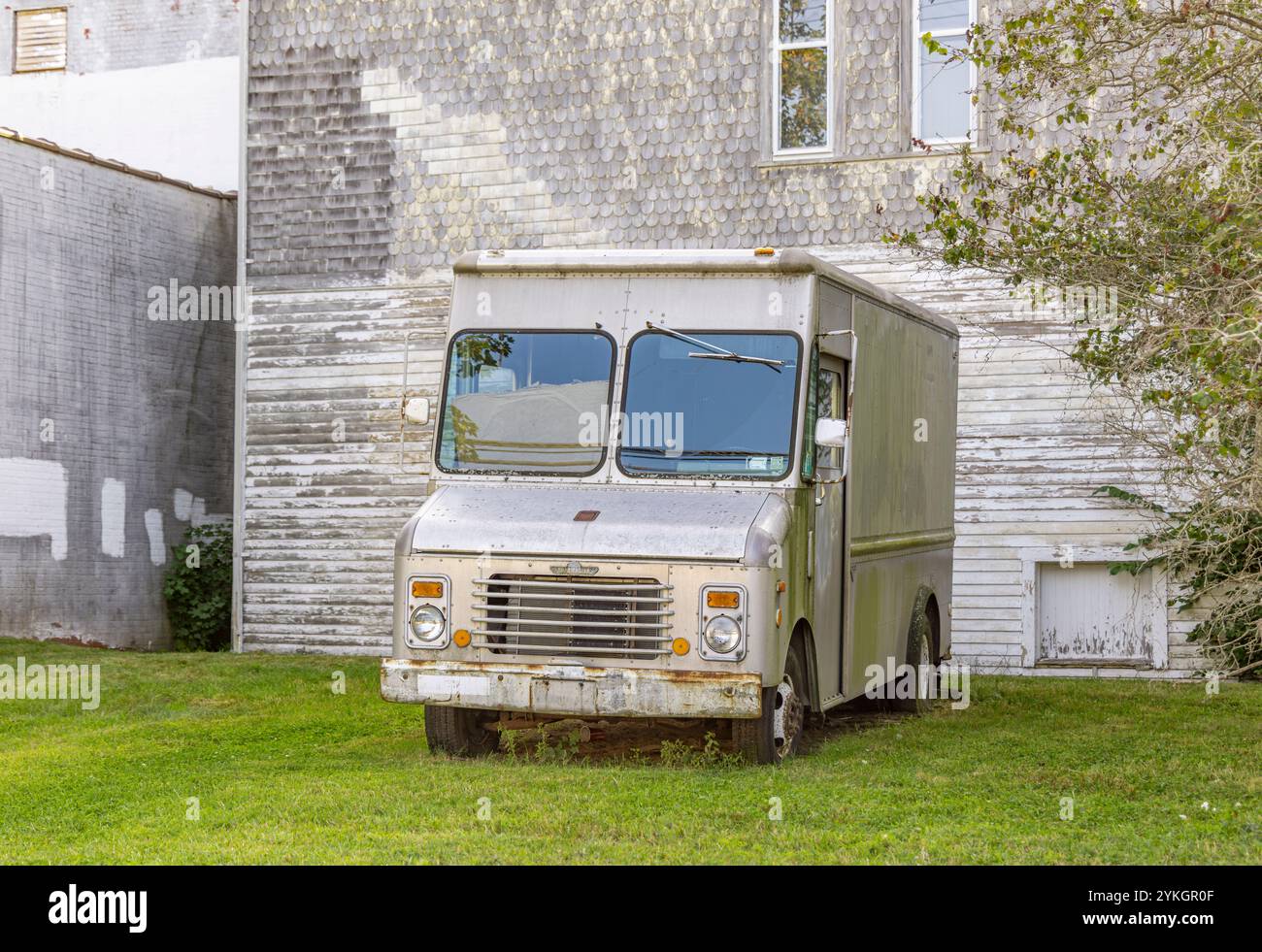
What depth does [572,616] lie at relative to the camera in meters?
10.0

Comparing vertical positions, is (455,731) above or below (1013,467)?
below

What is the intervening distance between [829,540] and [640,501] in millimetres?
1513

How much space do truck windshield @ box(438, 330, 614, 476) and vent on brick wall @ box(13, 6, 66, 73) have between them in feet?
60.4

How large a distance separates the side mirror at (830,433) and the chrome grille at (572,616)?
1400mm

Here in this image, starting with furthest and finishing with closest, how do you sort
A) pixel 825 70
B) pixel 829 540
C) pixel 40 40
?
pixel 40 40
pixel 825 70
pixel 829 540

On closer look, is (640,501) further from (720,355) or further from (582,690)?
(582,690)

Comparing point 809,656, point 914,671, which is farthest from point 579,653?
point 914,671

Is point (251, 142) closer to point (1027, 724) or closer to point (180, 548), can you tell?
point (180, 548)

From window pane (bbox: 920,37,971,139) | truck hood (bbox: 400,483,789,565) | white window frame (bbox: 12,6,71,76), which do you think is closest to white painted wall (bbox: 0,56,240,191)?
white window frame (bbox: 12,6,71,76)

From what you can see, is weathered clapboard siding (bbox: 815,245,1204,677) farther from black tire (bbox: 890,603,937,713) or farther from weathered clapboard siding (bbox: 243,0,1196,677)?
black tire (bbox: 890,603,937,713)

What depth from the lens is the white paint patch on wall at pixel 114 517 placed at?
2089 centimetres

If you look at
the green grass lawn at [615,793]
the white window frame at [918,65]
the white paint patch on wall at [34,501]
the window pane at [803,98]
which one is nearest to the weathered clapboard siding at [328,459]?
the white paint patch on wall at [34,501]

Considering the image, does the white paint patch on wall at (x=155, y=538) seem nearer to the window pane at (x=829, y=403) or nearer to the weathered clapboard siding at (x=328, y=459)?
the weathered clapboard siding at (x=328, y=459)

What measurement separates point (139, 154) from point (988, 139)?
1368cm
